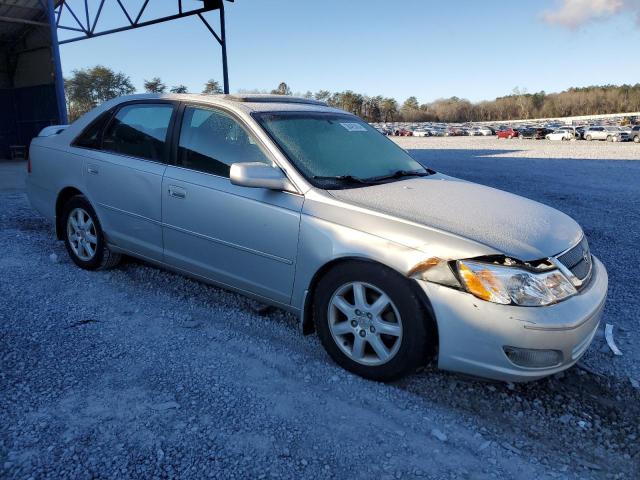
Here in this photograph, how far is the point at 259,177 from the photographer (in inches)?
118

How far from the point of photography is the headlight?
2480 mm

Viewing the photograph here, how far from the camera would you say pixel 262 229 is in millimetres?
3160

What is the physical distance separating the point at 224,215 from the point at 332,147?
0.91 metres

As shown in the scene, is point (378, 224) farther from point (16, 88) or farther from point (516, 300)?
point (16, 88)

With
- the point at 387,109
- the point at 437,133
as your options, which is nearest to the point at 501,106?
the point at 387,109

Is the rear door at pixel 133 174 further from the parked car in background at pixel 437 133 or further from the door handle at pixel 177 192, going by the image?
the parked car in background at pixel 437 133

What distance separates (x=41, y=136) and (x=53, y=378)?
306 cm

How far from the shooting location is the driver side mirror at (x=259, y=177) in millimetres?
2984

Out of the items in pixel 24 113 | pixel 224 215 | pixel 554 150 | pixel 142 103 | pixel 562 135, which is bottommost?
pixel 562 135

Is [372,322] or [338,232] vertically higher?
[338,232]

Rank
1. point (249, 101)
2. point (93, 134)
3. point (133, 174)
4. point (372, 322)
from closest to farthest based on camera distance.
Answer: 1. point (372, 322)
2. point (249, 101)
3. point (133, 174)
4. point (93, 134)

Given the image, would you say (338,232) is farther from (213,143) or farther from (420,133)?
(420,133)

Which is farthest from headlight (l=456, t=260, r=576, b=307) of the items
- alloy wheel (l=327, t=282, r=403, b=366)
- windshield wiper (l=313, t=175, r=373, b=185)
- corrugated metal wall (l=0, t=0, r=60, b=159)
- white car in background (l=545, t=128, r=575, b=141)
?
white car in background (l=545, t=128, r=575, b=141)

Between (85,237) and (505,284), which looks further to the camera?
(85,237)
